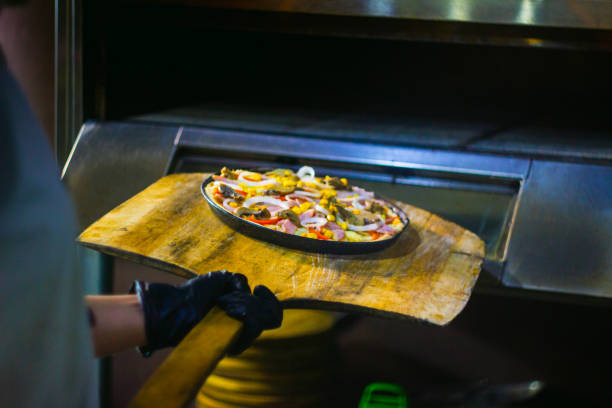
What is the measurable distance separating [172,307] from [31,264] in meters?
0.48

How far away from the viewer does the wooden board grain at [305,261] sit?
1.22 meters

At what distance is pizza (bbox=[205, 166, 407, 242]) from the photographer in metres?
1.41

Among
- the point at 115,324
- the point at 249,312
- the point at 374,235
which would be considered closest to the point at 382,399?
the point at 374,235

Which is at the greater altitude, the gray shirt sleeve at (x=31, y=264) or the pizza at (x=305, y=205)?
the gray shirt sleeve at (x=31, y=264)

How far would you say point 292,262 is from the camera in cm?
132

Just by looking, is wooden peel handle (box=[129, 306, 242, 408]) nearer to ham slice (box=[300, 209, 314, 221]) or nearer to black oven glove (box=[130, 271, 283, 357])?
black oven glove (box=[130, 271, 283, 357])

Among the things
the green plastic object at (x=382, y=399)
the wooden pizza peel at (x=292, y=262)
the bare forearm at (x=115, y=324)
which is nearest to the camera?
the bare forearm at (x=115, y=324)

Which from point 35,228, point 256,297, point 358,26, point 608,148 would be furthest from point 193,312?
point 608,148

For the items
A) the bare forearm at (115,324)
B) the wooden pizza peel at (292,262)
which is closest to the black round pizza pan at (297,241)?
the wooden pizza peel at (292,262)

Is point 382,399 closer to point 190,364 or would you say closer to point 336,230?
point 336,230

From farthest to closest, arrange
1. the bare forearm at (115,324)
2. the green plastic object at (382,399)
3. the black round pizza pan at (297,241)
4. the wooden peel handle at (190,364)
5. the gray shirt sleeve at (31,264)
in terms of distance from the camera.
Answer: the green plastic object at (382,399), the black round pizza pan at (297,241), the bare forearm at (115,324), the wooden peel handle at (190,364), the gray shirt sleeve at (31,264)

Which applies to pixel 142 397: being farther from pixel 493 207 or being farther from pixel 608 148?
pixel 608 148

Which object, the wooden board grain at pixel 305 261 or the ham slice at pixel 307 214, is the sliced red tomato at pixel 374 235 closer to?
the wooden board grain at pixel 305 261

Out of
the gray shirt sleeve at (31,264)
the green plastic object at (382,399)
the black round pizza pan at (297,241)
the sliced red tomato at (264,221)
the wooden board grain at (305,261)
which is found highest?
the gray shirt sleeve at (31,264)
